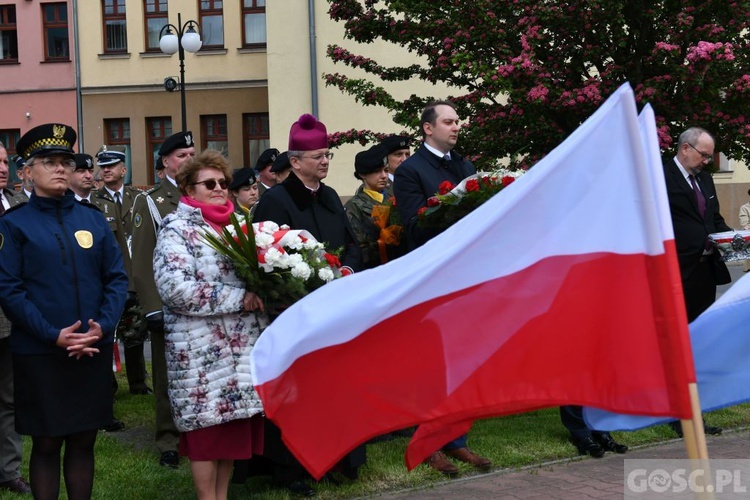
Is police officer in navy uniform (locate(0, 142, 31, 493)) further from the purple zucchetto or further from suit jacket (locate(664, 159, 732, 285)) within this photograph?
suit jacket (locate(664, 159, 732, 285))

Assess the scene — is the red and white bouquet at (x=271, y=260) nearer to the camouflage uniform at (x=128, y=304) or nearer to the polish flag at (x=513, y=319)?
the polish flag at (x=513, y=319)

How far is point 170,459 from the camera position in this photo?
7.18m

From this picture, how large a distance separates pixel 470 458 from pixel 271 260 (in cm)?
247

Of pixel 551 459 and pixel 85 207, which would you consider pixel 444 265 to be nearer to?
pixel 85 207

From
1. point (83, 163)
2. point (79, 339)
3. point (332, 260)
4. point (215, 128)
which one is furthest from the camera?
point (215, 128)

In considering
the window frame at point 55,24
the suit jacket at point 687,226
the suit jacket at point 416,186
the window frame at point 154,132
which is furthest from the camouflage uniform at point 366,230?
the window frame at point 55,24

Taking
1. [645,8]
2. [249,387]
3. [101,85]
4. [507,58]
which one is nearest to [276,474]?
[249,387]

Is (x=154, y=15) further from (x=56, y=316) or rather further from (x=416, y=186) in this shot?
(x=56, y=316)

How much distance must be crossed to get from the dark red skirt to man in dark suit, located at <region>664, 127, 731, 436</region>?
397 centimetres

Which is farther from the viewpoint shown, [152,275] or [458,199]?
[152,275]

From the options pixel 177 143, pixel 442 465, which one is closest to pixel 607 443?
pixel 442 465

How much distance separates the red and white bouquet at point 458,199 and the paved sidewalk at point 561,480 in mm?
1662

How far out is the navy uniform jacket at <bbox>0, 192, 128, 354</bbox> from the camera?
5.11 meters

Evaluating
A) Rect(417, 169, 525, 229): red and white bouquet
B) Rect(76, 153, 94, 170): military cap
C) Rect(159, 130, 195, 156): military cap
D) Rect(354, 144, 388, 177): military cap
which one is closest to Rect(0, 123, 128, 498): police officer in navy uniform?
Rect(159, 130, 195, 156): military cap
